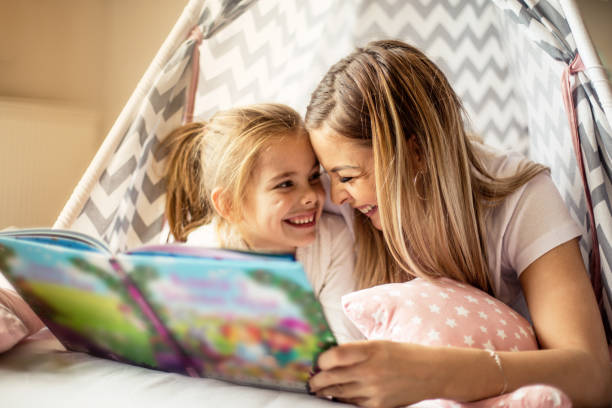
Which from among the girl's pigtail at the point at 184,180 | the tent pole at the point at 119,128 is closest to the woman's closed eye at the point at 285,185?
the girl's pigtail at the point at 184,180

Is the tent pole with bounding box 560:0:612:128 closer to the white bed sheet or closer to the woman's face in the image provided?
the woman's face

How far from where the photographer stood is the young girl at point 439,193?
3.02 feet

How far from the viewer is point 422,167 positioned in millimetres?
1039

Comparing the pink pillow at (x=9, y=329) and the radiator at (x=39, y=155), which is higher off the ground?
the radiator at (x=39, y=155)

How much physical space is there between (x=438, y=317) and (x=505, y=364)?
0.13m

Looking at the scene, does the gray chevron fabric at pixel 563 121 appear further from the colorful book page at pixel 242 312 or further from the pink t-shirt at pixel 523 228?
the colorful book page at pixel 242 312

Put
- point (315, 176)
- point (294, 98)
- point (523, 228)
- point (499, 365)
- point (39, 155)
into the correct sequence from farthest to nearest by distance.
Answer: point (39, 155), point (294, 98), point (315, 176), point (523, 228), point (499, 365)

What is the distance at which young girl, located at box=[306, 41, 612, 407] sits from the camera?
3.02 feet

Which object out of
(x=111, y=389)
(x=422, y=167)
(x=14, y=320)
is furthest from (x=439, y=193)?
(x=14, y=320)

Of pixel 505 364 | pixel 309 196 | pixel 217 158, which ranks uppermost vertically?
pixel 217 158

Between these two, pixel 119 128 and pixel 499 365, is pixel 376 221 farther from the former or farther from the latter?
pixel 119 128

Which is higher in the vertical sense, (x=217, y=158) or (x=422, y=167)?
(x=217, y=158)

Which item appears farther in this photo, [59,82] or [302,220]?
[59,82]

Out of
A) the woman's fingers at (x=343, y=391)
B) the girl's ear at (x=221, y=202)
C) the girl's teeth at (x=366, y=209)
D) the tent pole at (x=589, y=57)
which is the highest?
the tent pole at (x=589, y=57)
